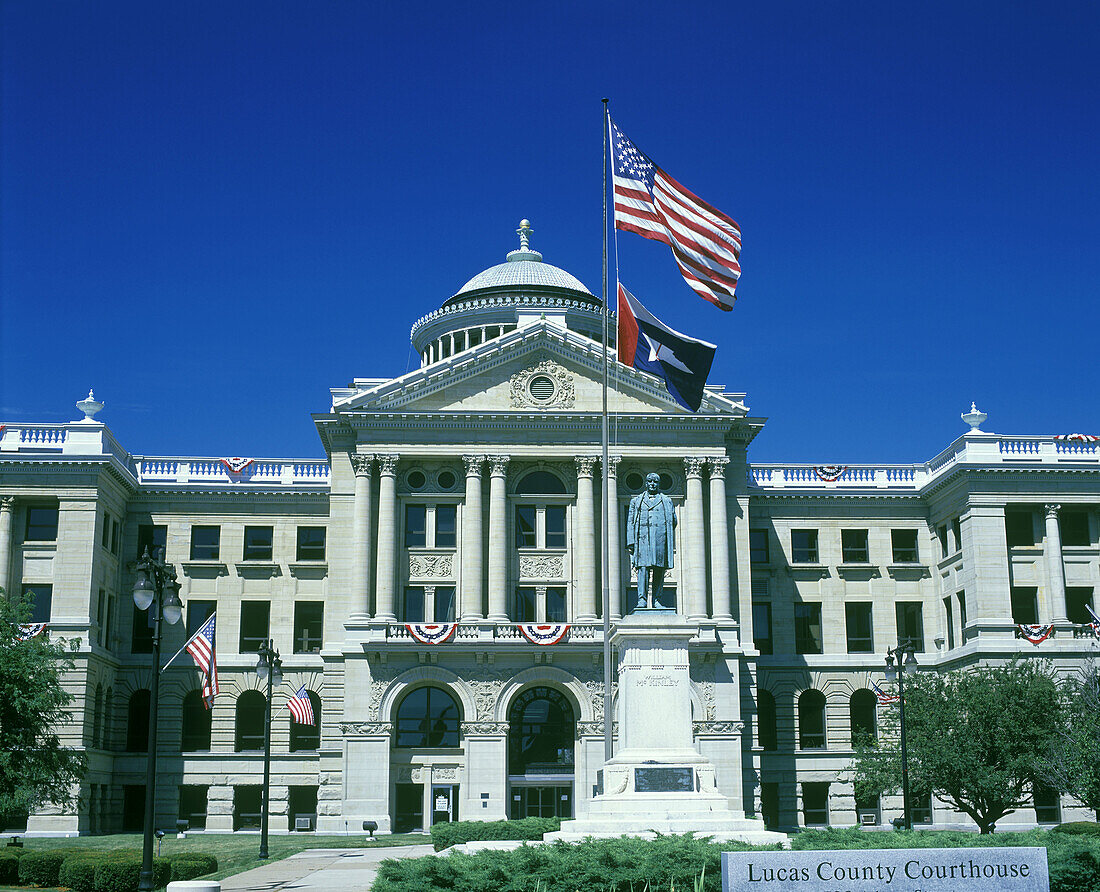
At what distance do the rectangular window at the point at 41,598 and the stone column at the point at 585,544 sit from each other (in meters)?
25.4

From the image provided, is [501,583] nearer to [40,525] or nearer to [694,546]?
[694,546]

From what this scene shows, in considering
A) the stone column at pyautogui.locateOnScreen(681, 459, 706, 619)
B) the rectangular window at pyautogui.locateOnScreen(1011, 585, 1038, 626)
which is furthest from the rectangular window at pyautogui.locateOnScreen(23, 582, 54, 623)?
the rectangular window at pyautogui.locateOnScreen(1011, 585, 1038, 626)

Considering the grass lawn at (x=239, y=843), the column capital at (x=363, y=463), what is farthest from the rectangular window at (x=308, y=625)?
the grass lawn at (x=239, y=843)

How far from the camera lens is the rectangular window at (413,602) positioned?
63656 mm

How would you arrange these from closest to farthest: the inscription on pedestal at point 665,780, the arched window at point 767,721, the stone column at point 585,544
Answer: the inscription on pedestal at point 665,780
the stone column at point 585,544
the arched window at point 767,721

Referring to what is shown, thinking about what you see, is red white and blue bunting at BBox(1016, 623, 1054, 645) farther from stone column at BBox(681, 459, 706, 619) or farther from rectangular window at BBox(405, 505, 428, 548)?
rectangular window at BBox(405, 505, 428, 548)

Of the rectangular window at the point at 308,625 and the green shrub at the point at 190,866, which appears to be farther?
the rectangular window at the point at 308,625

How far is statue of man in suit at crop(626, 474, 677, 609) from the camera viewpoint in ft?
104

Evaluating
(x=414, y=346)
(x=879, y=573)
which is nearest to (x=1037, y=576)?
(x=879, y=573)

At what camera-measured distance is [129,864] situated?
31172 millimetres

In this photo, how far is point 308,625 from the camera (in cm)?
7031

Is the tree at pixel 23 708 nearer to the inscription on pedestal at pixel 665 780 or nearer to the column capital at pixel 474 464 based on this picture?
the column capital at pixel 474 464

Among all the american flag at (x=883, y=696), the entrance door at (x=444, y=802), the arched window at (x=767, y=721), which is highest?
the american flag at (x=883, y=696)

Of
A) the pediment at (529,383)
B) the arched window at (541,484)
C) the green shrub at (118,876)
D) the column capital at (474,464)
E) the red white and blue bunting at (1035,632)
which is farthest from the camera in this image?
the arched window at (541,484)
